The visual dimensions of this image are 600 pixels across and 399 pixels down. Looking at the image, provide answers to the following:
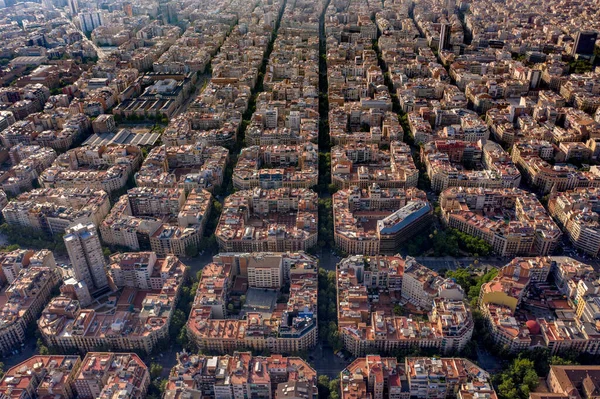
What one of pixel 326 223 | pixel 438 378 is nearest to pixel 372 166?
pixel 326 223

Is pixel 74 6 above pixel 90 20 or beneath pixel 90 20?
above

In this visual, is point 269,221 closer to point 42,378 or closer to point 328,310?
point 328,310

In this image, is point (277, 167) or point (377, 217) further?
point (277, 167)

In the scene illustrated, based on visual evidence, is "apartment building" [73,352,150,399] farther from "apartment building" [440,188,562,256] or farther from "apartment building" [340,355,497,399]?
"apartment building" [440,188,562,256]

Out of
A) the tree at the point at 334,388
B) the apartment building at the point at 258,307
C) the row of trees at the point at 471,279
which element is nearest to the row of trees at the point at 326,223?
the apartment building at the point at 258,307

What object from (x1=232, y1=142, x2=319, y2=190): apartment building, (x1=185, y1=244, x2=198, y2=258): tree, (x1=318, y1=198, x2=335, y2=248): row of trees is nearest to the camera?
(x1=185, y1=244, x2=198, y2=258): tree

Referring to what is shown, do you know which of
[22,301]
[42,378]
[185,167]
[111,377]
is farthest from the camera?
[185,167]

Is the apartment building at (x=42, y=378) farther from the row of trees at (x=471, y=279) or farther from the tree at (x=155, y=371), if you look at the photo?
the row of trees at (x=471, y=279)

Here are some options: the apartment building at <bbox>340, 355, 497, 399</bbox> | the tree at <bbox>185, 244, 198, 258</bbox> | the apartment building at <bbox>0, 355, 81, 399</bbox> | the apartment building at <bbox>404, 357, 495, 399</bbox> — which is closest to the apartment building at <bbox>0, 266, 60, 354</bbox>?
the apartment building at <bbox>0, 355, 81, 399</bbox>
